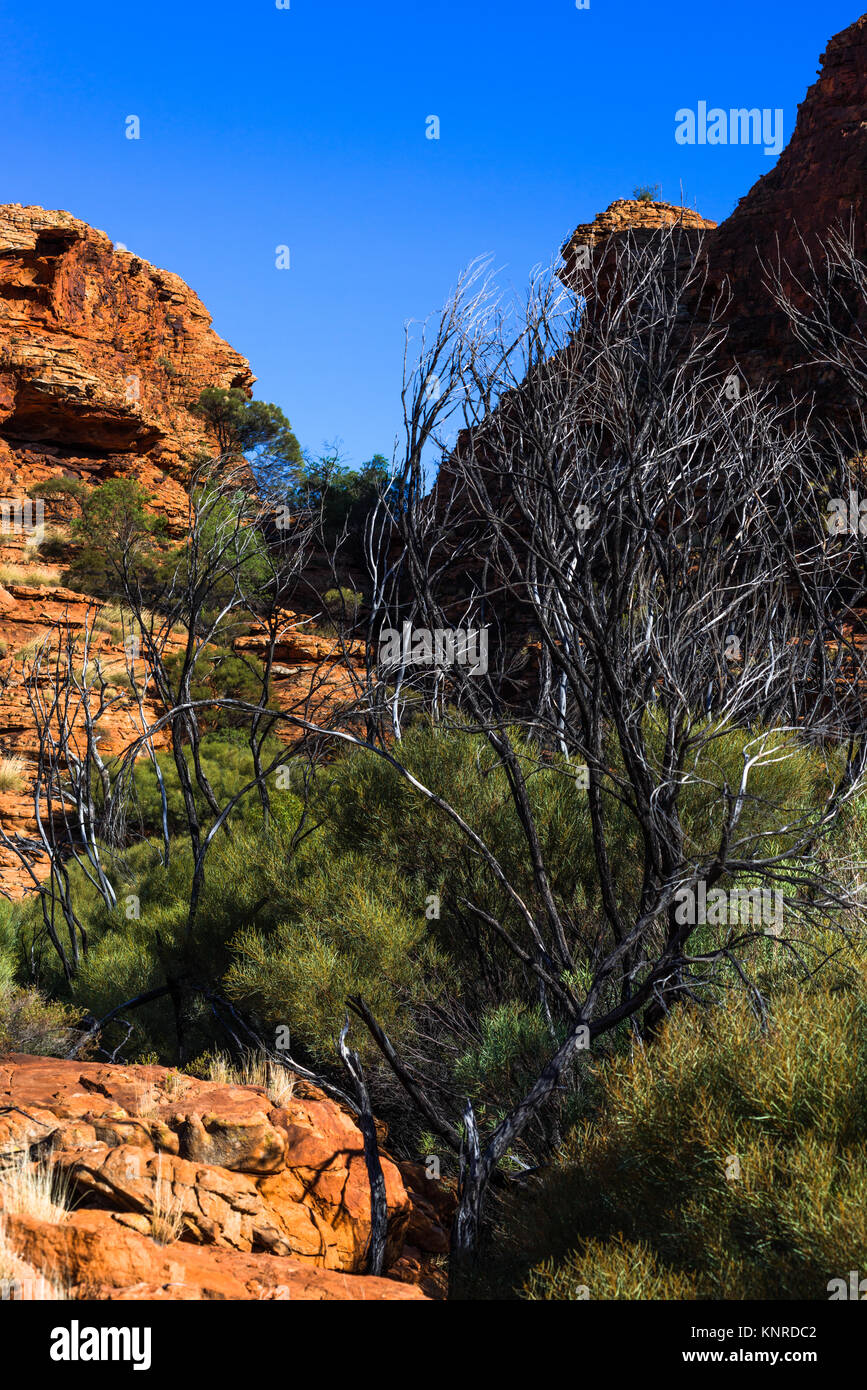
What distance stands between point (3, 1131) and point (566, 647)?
3.87 metres

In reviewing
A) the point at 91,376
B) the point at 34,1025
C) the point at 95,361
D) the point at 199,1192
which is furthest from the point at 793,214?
the point at 95,361

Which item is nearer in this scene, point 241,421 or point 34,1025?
point 34,1025

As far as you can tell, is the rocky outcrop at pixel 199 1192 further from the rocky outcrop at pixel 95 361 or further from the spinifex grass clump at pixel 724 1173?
the rocky outcrop at pixel 95 361

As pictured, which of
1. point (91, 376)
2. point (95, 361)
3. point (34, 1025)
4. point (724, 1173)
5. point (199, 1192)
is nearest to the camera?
point (724, 1173)

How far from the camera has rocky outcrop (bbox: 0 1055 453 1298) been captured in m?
3.26

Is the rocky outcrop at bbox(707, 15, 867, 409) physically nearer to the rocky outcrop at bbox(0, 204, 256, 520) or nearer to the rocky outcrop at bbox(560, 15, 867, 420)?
the rocky outcrop at bbox(560, 15, 867, 420)

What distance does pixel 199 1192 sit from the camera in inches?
154

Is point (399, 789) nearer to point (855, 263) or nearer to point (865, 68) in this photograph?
point (855, 263)

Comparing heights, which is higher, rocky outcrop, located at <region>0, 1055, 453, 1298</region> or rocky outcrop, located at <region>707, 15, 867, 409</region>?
rocky outcrop, located at <region>707, 15, 867, 409</region>

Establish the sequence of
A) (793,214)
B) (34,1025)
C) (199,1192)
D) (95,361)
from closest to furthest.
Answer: (199,1192) < (34,1025) < (793,214) < (95,361)

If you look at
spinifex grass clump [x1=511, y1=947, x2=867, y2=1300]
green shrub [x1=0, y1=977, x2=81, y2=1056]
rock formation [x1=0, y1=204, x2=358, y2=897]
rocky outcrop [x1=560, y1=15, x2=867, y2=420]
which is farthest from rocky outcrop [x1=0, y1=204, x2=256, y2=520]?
spinifex grass clump [x1=511, y1=947, x2=867, y2=1300]

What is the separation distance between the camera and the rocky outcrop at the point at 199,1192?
326 cm

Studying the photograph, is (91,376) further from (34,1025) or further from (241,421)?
(34,1025)
